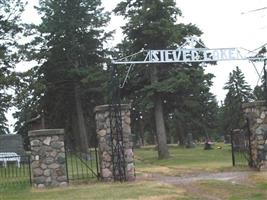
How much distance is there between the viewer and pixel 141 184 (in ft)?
55.7

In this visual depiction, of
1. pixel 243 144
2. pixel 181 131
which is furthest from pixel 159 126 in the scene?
pixel 181 131

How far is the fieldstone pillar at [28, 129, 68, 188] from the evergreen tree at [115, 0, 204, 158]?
46.4ft

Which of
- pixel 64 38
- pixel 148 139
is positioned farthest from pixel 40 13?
pixel 148 139

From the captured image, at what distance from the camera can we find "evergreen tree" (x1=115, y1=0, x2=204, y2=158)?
32.2 m

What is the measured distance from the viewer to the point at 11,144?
125 ft

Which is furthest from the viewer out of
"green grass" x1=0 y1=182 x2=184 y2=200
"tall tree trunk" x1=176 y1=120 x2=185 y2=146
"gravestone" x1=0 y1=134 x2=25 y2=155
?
"tall tree trunk" x1=176 y1=120 x2=185 y2=146

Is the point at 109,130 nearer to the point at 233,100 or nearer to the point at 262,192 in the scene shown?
the point at 262,192

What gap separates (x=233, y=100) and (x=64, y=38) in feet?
73.5

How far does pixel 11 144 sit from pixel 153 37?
12.6 meters

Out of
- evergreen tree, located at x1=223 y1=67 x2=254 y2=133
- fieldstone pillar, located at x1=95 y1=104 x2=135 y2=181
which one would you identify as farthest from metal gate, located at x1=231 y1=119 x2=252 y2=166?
evergreen tree, located at x1=223 y1=67 x2=254 y2=133

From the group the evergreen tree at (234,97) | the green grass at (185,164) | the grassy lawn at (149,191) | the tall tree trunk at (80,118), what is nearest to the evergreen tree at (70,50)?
the tall tree trunk at (80,118)

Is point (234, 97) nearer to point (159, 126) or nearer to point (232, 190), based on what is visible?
point (159, 126)

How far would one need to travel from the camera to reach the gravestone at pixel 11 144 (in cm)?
3759

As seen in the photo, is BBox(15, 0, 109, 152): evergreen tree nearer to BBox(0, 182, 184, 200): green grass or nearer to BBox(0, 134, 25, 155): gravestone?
BBox(0, 134, 25, 155): gravestone
